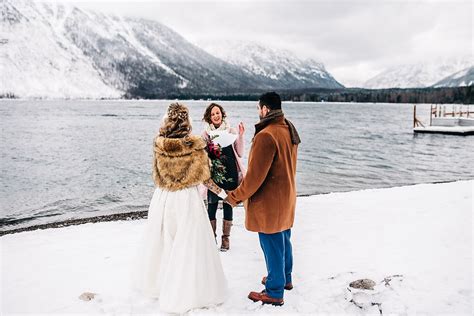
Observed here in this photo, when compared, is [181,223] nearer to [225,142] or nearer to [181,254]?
[181,254]

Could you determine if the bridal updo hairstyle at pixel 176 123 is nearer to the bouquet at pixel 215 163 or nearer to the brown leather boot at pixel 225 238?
the bouquet at pixel 215 163

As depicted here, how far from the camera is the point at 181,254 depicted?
16.2 feet

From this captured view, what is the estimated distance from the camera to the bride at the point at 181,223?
4934 mm

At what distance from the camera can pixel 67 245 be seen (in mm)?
7914

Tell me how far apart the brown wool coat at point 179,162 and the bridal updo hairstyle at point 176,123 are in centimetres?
8

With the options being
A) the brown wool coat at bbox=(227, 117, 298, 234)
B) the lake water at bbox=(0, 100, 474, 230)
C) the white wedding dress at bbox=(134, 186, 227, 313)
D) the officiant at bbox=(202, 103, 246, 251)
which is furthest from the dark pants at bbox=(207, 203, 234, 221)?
the lake water at bbox=(0, 100, 474, 230)

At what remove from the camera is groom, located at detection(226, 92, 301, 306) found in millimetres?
4629

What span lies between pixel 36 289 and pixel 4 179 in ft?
66.7

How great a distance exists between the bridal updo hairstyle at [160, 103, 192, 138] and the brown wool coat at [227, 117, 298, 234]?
88cm

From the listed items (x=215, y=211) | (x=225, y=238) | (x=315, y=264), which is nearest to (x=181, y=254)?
(x=215, y=211)

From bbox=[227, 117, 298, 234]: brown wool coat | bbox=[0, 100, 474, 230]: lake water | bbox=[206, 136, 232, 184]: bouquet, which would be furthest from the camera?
bbox=[0, 100, 474, 230]: lake water

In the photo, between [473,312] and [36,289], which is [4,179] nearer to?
[36,289]

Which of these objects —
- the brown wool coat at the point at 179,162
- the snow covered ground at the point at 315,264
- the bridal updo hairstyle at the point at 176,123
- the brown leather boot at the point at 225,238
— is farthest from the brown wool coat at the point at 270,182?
the brown leather boot at the point at 225,238

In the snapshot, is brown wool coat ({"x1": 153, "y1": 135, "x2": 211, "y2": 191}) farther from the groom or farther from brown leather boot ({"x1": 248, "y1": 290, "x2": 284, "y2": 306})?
brown leather boot ({"x1": 248, "y1": 290, "x2": 284, "y2": 306})
